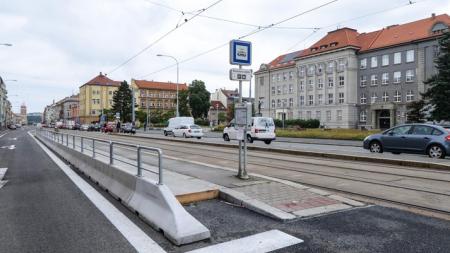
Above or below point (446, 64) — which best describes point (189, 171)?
below

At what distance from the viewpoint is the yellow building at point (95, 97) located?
124250 mm

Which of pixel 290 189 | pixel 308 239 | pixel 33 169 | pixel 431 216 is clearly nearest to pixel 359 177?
pixel 290 189

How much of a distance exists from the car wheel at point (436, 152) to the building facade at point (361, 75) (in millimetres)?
39109

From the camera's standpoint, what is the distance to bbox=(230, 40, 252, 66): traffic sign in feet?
28.3

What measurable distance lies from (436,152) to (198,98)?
91.2 meters

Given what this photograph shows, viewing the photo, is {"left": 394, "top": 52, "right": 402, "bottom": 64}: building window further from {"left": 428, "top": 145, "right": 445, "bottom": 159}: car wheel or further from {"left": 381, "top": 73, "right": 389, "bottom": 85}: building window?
{"left": 428, "top": 145, "right": 445, "bottom": 159}: car wheel

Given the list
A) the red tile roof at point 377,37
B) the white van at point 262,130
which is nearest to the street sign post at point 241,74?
the white van at point 262,130

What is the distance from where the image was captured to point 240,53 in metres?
8.77

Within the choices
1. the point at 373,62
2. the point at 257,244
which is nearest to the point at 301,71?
the point at 373,62

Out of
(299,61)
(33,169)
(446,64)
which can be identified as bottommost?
(33,169)

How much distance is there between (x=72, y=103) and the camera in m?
162

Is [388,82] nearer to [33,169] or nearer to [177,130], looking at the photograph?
[177,130]

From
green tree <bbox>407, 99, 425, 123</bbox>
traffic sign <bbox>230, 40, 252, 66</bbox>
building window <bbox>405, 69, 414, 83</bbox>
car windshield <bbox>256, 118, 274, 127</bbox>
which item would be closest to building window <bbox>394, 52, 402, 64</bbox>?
building window <bbox>405, 69, 414, 83</bbox>

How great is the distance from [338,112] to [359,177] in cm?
6584
